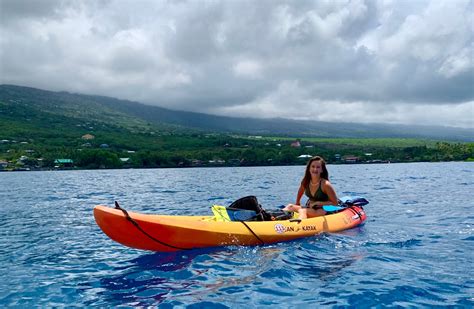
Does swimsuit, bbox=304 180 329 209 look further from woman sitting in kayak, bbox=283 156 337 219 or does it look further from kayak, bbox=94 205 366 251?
kayak, bbox=94 205 366 251

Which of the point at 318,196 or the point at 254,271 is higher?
the point at 318,196

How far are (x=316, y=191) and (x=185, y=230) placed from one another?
237 inches

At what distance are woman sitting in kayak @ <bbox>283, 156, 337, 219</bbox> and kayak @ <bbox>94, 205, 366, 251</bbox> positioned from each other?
1.31 metres

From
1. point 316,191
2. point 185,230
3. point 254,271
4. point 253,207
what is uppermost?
point 316,191

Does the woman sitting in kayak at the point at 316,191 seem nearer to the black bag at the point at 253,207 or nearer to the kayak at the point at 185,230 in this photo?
the kayak at the point at 185,230

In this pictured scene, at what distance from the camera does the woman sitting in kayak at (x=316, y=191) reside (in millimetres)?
14516

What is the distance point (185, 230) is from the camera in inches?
441

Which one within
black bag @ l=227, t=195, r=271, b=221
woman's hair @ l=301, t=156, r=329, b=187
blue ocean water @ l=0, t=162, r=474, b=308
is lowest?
blue ocean water @ l=0, t=162, r=474, b=308

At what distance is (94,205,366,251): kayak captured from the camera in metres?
10.6

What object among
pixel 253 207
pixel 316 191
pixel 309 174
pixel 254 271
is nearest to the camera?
pixel 254 271

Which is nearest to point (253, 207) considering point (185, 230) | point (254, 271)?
point (185, 230)

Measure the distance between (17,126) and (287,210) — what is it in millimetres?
181360

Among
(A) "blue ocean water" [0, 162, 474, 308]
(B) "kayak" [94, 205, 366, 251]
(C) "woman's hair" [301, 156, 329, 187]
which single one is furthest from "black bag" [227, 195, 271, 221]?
(C) "woman's hair" [301, 156, 329, 187]

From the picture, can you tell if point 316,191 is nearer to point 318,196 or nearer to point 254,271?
point 318,196
